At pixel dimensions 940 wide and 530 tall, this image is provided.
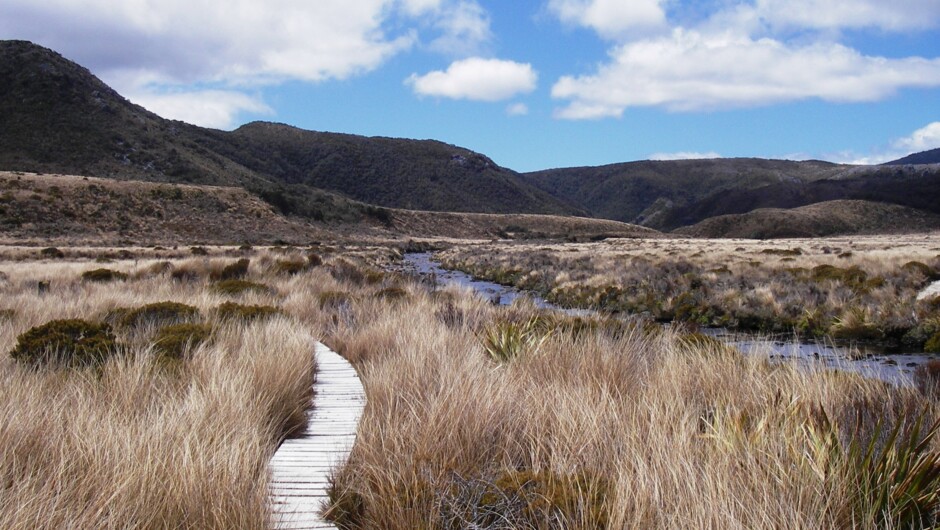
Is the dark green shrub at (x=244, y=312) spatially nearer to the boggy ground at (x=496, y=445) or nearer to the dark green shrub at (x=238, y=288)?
the boggy ground at (x=496, y=445)

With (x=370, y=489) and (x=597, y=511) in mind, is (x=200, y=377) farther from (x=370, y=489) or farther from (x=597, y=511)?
(x=597, y=511)

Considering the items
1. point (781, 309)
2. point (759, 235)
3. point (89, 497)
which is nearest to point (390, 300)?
point (781, 309)

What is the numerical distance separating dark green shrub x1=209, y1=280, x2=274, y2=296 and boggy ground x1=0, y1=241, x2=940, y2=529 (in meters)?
6.92

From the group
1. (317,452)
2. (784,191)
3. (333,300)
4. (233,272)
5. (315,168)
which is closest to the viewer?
(317,452)

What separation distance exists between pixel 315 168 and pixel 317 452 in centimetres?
12360

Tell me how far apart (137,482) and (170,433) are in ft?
1.96

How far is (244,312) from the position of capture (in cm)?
910

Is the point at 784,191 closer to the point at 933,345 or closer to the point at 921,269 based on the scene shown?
the point at 921,269

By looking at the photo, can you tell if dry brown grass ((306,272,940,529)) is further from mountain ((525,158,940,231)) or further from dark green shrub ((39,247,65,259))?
mountain ((525,158,940,231))

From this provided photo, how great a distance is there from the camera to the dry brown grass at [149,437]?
2799 millimetres

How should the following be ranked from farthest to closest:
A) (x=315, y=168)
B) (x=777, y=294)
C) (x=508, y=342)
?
1. (x=315, y=168)
2. (x=777, y=294)
3. (x=508, y=342)

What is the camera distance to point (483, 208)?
407 ft

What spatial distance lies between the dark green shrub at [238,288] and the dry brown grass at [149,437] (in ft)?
20.7

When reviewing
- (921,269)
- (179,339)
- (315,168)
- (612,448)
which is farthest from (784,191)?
(612,448)
